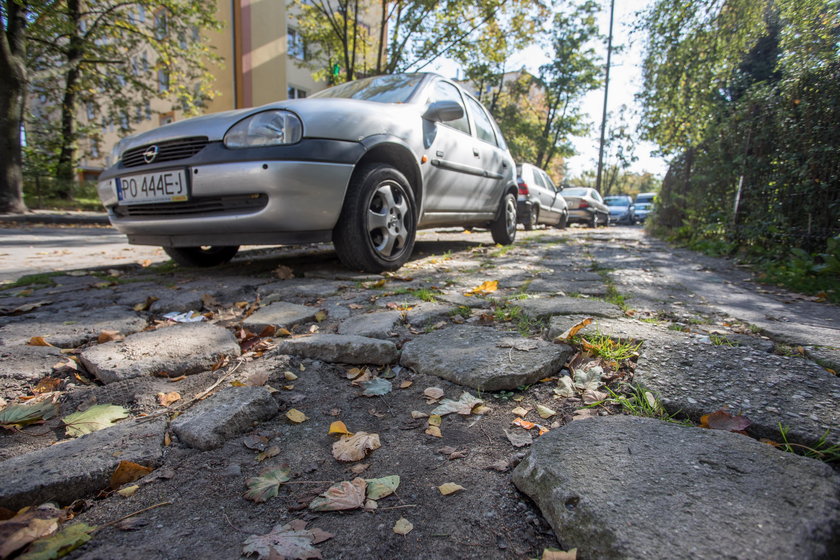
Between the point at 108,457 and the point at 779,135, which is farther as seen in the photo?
the point at 779,135

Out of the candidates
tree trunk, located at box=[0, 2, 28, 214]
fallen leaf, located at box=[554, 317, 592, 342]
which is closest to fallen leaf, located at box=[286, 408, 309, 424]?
fallen leaf, located at box=[554, 317, 592, 342]

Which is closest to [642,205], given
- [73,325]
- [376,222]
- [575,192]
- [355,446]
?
[575,192]

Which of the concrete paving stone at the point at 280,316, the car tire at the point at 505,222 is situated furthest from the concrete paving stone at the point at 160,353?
the car tire at the point at 505,222

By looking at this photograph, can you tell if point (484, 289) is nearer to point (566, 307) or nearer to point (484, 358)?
point (566, 307)

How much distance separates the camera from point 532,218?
10.6 m

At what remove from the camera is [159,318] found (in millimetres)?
2342

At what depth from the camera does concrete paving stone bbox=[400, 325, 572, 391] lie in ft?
4.91

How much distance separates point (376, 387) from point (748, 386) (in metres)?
1.14

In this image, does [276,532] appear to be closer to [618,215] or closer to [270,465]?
[270,465]

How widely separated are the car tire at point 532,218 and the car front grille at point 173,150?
26.4 ft

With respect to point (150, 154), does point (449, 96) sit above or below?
above

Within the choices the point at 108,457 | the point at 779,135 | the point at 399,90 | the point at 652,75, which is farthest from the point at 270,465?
the point at 652,75

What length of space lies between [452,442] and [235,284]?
2.30 metres

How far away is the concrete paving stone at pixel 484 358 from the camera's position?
1.50m
